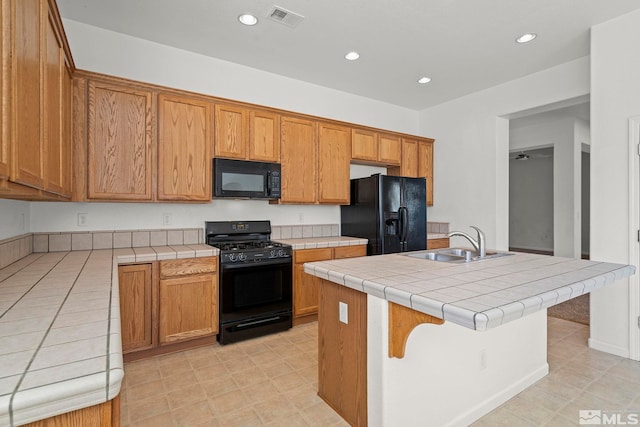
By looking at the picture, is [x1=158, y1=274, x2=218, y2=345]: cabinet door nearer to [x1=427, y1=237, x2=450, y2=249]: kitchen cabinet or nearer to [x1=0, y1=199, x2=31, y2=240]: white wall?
[x1=0, y1=199, x2=31, y2=240]: white wall

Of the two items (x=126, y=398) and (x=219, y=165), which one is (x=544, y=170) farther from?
(x=126, y=398)

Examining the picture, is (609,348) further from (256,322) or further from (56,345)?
(56,345)

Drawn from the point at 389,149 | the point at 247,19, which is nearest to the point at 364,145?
the point at 389,149

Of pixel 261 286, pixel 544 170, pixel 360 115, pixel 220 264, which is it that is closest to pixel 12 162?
pixel 220 264

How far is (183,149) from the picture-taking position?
9.78ft

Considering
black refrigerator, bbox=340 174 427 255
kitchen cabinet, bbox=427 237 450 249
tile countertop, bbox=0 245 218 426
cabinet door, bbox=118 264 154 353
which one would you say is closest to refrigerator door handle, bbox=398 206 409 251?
black refrigerator, bbox=340 174 427 255

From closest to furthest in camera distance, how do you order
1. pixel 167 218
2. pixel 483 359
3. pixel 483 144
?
pixel 483 359
pixel 167 218
pixel 483 144

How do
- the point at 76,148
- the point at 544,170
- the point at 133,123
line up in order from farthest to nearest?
1. the point at 544,170
2. the point at 133,123
3. the point at 76,148

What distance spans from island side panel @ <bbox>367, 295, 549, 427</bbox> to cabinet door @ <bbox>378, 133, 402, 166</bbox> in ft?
8.62

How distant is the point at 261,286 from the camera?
121 inches

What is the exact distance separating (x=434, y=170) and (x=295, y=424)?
4.06 meters

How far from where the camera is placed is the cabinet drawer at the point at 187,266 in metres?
2.69

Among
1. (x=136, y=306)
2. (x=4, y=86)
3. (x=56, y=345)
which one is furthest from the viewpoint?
(x=136, y=306)

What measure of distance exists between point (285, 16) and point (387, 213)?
227 cm
